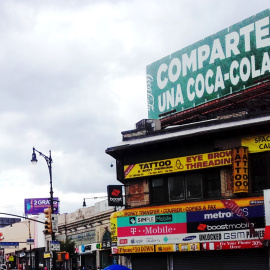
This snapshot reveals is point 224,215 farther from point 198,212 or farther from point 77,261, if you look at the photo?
point 77,261

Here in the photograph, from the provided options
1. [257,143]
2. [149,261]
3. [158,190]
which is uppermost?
[257,143]

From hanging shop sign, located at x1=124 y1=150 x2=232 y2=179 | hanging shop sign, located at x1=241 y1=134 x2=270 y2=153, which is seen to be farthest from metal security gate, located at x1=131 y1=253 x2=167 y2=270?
hanging shop sign, located at x1=241 y1=134 x2=270 y2=153

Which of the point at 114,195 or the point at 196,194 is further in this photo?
the point at 114,195

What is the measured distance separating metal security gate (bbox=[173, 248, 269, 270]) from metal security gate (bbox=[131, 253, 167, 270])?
769 millimetres

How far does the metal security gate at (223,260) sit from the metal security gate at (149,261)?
769mm

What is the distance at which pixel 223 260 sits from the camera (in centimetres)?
2698

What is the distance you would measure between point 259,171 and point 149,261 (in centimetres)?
789

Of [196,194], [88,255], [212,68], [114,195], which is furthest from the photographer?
[88,255]

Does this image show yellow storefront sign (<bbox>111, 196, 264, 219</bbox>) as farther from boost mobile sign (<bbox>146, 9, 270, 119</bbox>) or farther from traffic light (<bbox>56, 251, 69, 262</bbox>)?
traffic light (<bbox>56, 251, 69, 262</bbox>)

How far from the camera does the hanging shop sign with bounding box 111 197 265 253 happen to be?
83.9 ft

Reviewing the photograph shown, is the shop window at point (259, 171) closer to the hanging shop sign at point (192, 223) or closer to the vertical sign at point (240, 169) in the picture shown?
the vertical sign at point (240, 169)

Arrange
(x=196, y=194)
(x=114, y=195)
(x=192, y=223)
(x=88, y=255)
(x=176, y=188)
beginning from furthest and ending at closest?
1. (x=88, y=255)
2. (x=114, y=195)
3. (x=176, y=188)
4. (x=196, y=194)
5. (x=192, y=223)

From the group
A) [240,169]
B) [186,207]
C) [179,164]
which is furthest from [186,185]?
[240,169]

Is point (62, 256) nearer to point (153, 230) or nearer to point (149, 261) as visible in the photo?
point (149, 261)
